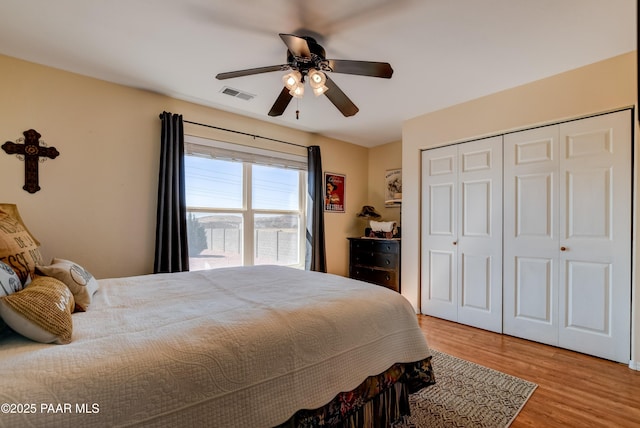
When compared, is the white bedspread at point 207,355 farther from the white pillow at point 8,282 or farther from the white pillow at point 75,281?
the white pillow at point 8,282

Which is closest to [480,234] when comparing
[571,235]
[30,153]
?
[571,235]

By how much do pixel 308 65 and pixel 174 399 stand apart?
1.88m

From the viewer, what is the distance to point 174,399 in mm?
864

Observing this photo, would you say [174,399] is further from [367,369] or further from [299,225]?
[299,225]

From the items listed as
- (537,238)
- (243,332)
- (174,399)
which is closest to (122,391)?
(174,399)

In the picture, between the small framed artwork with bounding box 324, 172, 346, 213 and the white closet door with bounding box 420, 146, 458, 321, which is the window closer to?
the small framed artwork with bounding box 324, 172, 346, 213

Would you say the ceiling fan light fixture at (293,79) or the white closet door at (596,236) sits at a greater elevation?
the ceiling fan light fixture at (293,79)

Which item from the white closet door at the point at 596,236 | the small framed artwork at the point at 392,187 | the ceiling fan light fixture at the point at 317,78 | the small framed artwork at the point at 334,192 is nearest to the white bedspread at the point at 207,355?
the ceiling fan light fixture at the point at 317,78

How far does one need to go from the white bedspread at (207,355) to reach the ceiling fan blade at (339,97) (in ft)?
4.47

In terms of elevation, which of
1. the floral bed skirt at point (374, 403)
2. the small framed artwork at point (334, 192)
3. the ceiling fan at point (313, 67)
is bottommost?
the floral bed skirt at point (374, 403)

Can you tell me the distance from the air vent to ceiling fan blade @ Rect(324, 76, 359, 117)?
1180 millimetres

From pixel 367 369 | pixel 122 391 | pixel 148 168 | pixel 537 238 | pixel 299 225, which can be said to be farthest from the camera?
pixel 299 225


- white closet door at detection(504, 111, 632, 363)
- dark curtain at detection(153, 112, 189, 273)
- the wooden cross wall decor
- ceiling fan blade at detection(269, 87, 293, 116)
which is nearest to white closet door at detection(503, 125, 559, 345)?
white closet door at detection(504, 111, 632, 363)

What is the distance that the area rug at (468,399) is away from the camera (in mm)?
1616
